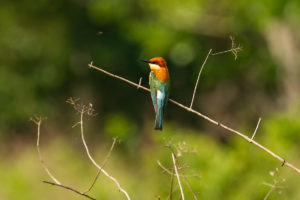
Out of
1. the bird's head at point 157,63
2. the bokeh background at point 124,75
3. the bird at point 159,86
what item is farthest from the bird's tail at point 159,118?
the bokeh background at point 124,75

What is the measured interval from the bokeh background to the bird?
11.2ft

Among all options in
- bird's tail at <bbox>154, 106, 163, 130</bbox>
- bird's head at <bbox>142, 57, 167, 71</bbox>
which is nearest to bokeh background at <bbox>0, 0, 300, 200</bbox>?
bird's head at <bbox>142, 57, 167, 71</bbox>

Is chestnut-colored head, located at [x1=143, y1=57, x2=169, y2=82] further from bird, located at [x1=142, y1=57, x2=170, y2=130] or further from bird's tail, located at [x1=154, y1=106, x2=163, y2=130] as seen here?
bird's tail, located at [x1=154, y1=106, x2=163, y2=130]

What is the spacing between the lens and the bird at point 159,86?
4.36 m

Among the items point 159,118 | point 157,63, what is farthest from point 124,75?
point 159,118

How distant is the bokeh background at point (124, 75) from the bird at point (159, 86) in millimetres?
3404

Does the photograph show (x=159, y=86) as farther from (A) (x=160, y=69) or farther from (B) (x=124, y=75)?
(B) (x=124, y=75)

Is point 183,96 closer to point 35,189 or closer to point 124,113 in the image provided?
point 124,113

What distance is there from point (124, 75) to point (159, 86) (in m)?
8.32

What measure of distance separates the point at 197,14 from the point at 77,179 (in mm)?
3512

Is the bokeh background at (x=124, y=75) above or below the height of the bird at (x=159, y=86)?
below

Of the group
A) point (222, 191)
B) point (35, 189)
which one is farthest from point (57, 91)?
point (222, 191)

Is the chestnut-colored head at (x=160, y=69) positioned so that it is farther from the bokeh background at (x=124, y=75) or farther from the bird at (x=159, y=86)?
the bokeh background at (x=124, y=75)

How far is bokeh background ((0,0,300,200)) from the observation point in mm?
9625
